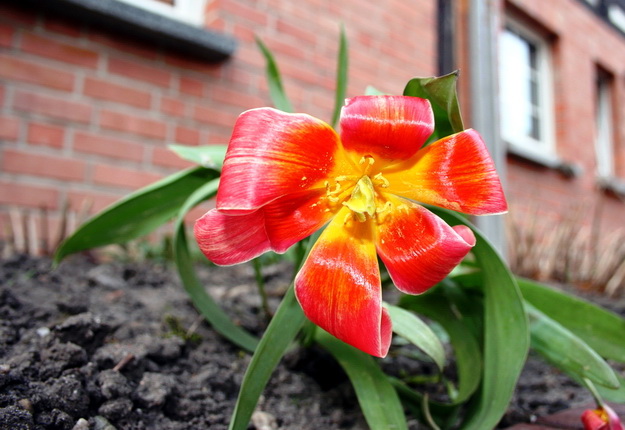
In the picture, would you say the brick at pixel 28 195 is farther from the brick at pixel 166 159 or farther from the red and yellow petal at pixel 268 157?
the red and yellow petal at pixel 268 157

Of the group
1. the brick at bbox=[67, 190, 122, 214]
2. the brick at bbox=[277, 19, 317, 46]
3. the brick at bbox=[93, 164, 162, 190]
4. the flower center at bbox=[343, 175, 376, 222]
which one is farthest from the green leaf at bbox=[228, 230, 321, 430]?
the brick at bbox=[277, 19, 317, 46]

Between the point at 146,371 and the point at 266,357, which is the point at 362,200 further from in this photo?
the point at 146,371

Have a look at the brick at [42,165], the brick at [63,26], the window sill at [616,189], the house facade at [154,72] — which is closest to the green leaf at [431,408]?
the house facade at [154,72]

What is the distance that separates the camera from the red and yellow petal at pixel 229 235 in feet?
1.58

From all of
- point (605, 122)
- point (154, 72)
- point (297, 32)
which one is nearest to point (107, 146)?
point (154, 72)

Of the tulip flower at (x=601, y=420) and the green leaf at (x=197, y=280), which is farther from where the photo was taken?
the green leaf at (x=197, y=280)

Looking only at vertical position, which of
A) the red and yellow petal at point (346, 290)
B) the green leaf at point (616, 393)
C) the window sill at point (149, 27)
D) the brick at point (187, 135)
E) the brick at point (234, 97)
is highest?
the window sill at point (149, 27)

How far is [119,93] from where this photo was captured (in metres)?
1.86

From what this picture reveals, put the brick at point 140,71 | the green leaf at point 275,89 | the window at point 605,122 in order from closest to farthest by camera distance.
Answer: the green leaf at point 275,89
the brick at point 140,71
the window at point 605,122

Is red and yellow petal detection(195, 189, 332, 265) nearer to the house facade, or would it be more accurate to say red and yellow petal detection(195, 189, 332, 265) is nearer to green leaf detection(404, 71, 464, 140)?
green leaf detection(404, 71, 464, 140)

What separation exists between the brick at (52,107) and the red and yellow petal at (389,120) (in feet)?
5.08

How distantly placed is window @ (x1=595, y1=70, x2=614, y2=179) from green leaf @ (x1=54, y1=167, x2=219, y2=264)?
235 inches

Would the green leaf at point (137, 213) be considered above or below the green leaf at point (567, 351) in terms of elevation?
above

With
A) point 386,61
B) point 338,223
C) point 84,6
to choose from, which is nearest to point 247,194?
point 338,223
